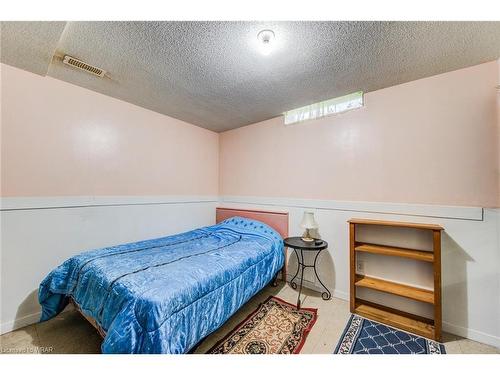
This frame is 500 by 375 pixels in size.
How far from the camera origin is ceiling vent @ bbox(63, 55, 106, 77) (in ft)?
5.46

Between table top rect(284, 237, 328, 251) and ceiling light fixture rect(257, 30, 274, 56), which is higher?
ceiling light fixture rect(257, 30, 274, 56)

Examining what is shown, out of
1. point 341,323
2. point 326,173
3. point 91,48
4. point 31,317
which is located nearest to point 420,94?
point 326,173

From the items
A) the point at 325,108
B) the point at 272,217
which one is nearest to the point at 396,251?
the point at 272,217

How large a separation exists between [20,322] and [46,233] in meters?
0.78

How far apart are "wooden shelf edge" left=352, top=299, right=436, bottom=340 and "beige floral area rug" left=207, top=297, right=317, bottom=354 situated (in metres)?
0.50

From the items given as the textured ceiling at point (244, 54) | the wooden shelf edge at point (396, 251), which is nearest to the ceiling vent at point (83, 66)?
the textured ceiling at point (244, 54)

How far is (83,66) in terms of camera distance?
1.76 meters

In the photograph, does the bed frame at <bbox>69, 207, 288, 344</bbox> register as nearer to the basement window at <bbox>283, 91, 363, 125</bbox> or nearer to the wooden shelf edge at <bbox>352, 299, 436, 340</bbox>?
the wooden shelf edge at <bbox>352, 299, 436, 340</bbox>

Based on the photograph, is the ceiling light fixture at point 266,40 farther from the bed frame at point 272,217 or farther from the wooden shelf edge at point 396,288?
the wooden shelf edge at point 396,288

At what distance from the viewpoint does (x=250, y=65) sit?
1745 millimetres

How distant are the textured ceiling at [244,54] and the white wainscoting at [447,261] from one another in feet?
4.17

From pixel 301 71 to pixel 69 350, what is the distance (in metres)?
2.93

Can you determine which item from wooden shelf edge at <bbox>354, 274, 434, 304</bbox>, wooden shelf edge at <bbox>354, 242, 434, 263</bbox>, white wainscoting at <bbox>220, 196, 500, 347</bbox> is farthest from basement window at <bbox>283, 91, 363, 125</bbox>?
wooden shelf edge at <bbox>354, 274, 434, 304</bbox>

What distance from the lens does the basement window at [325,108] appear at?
7.59ft
